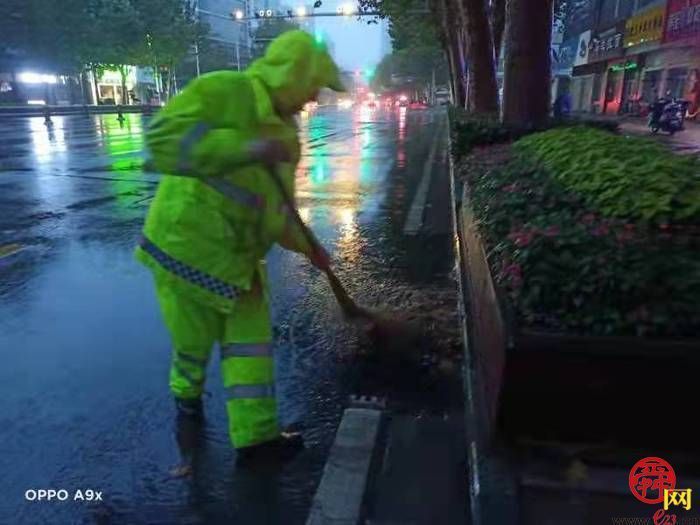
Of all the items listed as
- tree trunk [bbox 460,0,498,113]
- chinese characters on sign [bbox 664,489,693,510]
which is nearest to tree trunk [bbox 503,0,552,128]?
tree trunk [bbox 460,0,498,113]

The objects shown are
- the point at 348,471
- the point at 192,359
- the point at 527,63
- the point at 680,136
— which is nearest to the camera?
the point at 348,471

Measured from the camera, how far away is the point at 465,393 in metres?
3.28

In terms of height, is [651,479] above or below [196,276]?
below

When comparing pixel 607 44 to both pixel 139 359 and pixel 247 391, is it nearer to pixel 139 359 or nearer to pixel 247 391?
pixel 139 359

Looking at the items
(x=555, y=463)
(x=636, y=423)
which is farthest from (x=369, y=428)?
(x=636, y=423)

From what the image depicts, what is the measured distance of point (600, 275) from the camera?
7.22ft

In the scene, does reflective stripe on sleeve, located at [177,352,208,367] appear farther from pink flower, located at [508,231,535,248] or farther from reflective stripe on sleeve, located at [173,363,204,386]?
pink flower, located at [508,231,535,248]

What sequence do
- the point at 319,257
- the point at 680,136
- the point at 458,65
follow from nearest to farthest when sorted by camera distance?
the point at 319,257, the point at 458,65, the point at 680,136

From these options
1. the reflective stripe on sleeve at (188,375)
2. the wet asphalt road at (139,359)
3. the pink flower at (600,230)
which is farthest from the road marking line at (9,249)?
the pink flower at (600,230)

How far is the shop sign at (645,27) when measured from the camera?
81.8ft

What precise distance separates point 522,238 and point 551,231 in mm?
117

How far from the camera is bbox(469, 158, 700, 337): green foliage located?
6.90 feet

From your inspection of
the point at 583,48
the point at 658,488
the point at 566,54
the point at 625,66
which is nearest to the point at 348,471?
the point at 658,488

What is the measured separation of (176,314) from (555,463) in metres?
1.56
